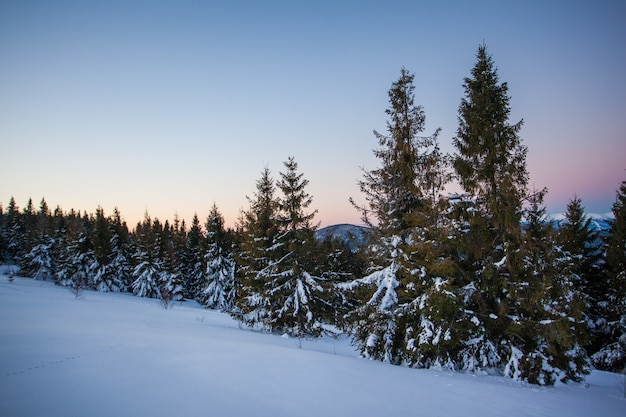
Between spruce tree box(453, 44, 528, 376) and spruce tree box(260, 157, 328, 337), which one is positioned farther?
spruce tree box(260, 157, 328, 337)

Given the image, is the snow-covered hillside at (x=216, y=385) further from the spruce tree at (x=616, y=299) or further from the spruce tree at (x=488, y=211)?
the spruce tree at (x=616, y=299)

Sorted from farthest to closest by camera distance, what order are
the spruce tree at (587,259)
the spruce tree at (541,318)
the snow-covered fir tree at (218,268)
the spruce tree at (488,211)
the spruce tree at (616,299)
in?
the snow-covered fir tree at (218,268)
the spruce tree at (587,259)
the spruce tree at (616,299)
the spruce tree at (488,211)
the spruce tree at (541,318)

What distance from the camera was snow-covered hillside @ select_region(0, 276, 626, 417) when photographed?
5.62 meters

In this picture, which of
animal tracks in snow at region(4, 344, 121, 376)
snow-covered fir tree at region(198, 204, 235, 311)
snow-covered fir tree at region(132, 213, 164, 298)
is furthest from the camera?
snow-covered fir tree at region(132, 213, 164, 298)

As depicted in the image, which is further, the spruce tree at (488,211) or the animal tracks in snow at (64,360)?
the spruce tree at (488,211)

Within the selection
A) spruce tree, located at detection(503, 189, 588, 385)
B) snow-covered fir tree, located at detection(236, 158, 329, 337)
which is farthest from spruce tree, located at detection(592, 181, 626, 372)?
snow-covered fir tree, located at detection(236, 158, 329, 337)

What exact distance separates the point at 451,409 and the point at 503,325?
20.1 feet

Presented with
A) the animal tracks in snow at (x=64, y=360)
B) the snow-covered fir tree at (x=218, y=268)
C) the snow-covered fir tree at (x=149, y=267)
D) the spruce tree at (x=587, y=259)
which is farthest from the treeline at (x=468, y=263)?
the snow-covered fir tree at (x=149, y=267)

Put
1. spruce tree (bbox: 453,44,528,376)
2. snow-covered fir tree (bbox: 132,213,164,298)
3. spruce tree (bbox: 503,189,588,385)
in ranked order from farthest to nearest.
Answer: snow-covered fir tree (bbox: 132,213,164,298) → spruce tree (bbox: 453,44,528,376) → spruce tree (bbox: 503,189,588,385)

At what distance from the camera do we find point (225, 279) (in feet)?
128

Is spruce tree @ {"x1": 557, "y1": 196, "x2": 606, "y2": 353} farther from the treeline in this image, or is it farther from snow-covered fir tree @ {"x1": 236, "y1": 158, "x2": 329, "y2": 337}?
snow-covered fir tree @ {"x1": 236, "y1": 158, "x2": 329, "y2": 337}

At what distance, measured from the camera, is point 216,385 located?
675 cm

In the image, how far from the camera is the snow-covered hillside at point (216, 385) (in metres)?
5.62

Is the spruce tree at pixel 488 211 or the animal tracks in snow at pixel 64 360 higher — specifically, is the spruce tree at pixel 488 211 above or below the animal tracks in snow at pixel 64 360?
above
